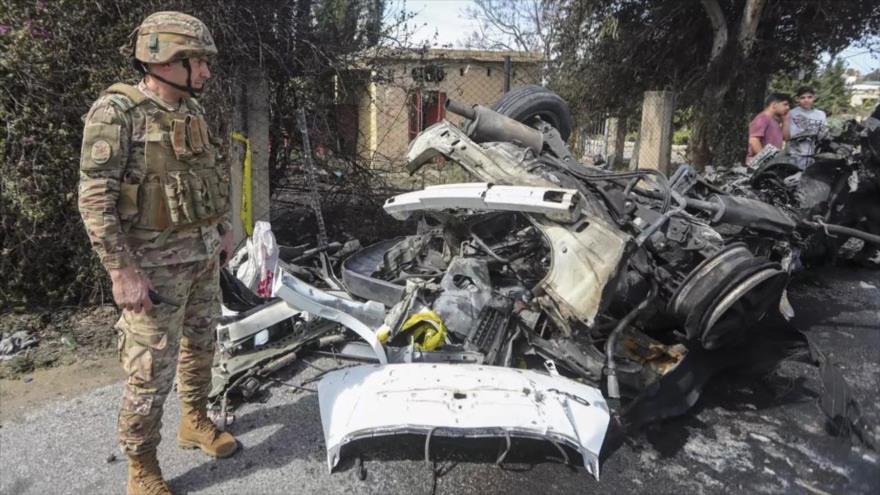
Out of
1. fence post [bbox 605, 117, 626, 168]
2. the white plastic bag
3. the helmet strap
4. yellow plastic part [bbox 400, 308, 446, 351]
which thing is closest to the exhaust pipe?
yellow plastic part [bbox 400, 308, 446, 351]

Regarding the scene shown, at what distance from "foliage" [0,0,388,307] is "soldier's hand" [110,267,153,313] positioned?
1.49 meters

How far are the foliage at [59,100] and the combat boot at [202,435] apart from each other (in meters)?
1.63

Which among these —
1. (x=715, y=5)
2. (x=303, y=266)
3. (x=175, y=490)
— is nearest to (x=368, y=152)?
(x=303, y=266)

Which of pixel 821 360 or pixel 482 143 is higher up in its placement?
pixel 482 143

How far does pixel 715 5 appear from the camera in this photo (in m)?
8.85

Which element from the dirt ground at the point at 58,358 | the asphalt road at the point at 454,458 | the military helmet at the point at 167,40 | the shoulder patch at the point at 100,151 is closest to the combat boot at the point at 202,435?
the asphalt road at the point at 454,458

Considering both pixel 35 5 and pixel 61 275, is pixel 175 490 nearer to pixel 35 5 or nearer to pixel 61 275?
pixel 61 275

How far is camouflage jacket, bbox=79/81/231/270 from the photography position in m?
2.04

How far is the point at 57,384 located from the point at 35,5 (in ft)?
7.64

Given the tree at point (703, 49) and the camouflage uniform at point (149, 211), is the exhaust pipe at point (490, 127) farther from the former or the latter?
the tree at point (703, 49)

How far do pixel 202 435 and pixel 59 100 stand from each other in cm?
250

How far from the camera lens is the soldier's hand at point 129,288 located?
2076mm

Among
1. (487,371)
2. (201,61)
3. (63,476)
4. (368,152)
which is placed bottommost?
(63,476)

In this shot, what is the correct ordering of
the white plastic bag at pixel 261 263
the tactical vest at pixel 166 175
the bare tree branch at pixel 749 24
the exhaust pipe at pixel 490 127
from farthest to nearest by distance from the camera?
the bare tree branch at pixel 749 24
the exhaust pipe at pixel 490 127
the white plastic bag at pixel 261 263
the tactical vest at pixel 166 175
